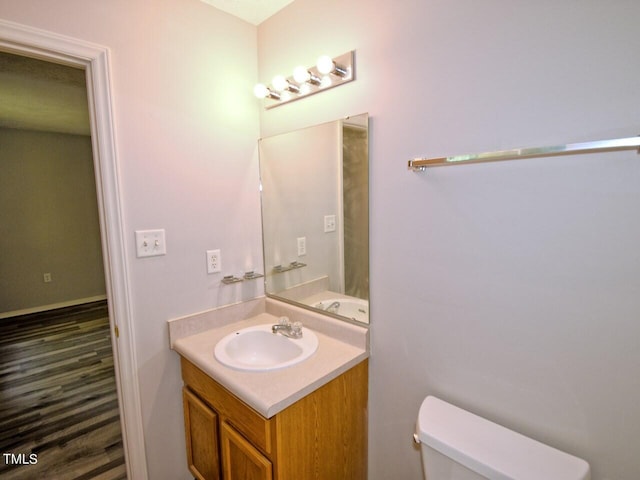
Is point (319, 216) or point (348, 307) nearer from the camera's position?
point (348, 307)

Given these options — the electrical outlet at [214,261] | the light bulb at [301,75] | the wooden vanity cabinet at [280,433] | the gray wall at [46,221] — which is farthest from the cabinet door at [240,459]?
→ the gray wall at [46,221]

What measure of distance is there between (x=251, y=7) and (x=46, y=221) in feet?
14.0

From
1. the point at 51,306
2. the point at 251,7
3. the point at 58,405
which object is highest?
the point at 251,7

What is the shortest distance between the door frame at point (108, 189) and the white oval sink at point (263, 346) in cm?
43

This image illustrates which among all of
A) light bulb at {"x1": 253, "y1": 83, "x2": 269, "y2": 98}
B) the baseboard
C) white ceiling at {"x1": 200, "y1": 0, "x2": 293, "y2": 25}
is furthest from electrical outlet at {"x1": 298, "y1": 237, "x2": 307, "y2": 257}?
the baseboard

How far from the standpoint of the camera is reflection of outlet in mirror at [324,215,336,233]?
4.95 ft

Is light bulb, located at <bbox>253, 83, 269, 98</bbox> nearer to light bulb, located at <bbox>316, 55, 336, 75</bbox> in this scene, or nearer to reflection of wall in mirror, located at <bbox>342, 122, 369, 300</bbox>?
light bulb, located at <bbox>316, 55, 336, 75</bbox>

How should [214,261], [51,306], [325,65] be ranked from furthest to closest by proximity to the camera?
[51,306]
[214,261]
[325,65]

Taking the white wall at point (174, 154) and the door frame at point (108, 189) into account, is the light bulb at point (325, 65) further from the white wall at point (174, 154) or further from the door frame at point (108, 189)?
the door frame at point (108, 189)

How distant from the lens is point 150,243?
1399mm

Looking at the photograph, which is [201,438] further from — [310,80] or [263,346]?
[310,80]

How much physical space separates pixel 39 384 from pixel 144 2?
2.93 m

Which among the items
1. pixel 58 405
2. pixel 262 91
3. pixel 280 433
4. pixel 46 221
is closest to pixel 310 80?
pixel 262 91

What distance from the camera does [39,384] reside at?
2.52 meters
